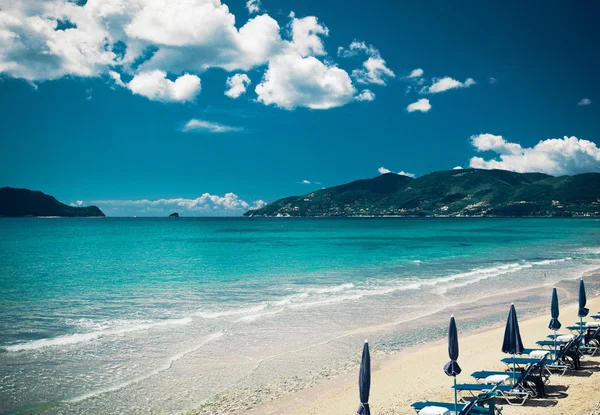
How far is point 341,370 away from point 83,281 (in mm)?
25549

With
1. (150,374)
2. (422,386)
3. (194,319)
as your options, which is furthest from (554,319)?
(194,319)

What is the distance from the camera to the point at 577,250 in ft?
183

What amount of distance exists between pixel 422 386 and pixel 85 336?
13262 millimetres

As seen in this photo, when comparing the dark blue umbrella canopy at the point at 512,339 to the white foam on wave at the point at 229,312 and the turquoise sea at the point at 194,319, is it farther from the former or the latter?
the white foam on wave at the point at 229,312

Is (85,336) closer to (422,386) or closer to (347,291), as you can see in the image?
(422,386)

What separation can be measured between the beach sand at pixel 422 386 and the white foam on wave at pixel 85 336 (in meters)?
8.99

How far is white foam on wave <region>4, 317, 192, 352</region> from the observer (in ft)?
52.1

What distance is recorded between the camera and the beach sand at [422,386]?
35.3 ft

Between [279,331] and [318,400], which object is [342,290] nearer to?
[279,331]

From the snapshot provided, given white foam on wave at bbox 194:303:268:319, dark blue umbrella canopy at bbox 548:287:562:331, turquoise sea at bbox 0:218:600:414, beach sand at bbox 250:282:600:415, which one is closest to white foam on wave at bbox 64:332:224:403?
turquoise sea at bbox 0:218:600:414

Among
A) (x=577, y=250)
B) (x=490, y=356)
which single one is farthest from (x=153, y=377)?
(x=577, y=250)

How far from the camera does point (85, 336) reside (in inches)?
675

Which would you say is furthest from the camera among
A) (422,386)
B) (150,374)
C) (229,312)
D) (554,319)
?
(229,312)

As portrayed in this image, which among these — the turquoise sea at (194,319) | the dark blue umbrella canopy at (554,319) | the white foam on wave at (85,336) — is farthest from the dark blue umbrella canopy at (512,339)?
the white foam on wave at (85,336)
